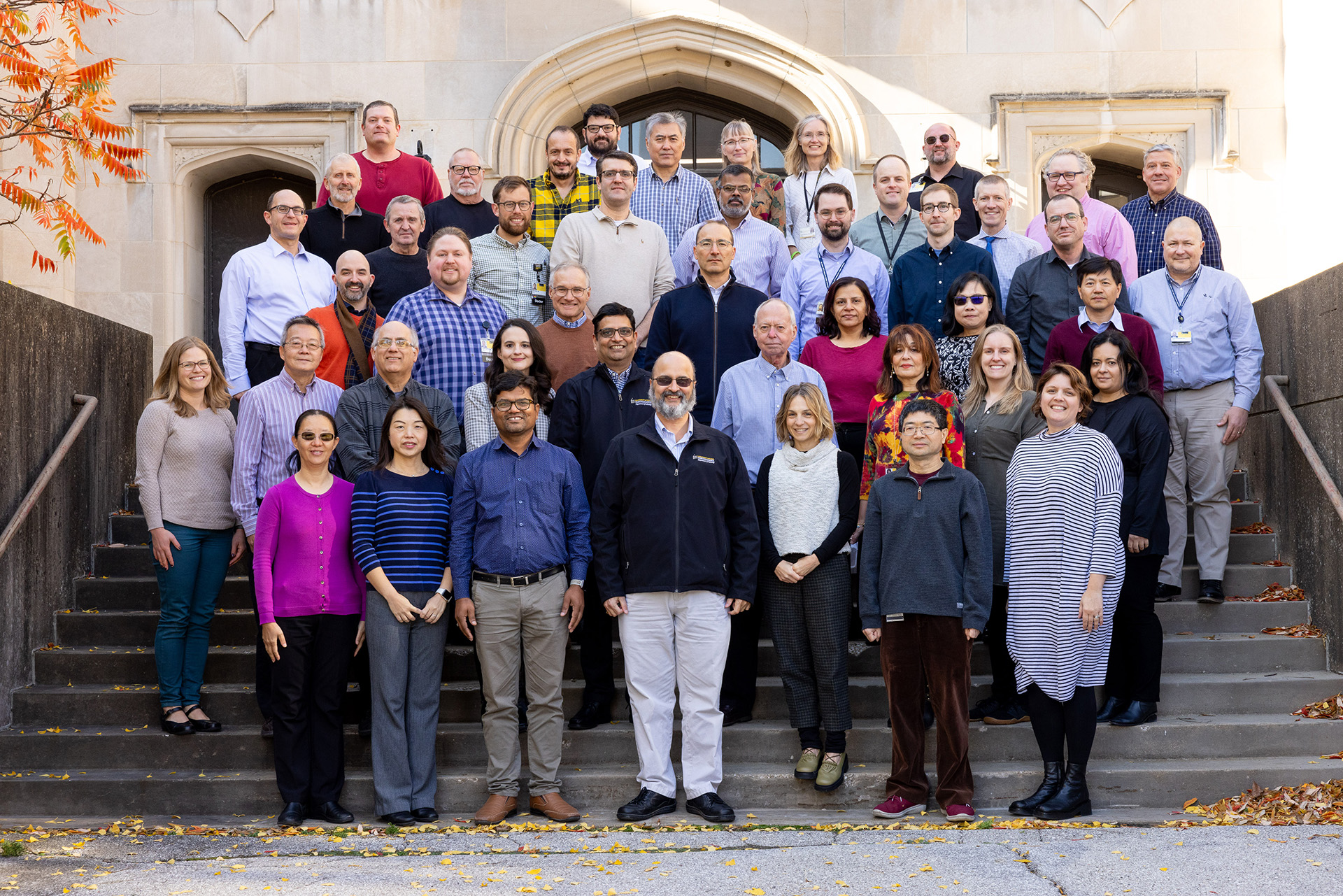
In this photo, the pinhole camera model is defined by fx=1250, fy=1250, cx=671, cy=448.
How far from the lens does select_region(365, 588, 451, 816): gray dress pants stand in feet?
18.1

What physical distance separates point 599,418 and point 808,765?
1922 millimetres

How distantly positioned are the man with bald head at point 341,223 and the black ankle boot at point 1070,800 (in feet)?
16.7

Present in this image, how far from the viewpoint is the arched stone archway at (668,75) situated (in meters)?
10.6

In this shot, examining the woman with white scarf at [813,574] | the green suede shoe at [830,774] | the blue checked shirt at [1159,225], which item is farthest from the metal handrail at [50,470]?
the blue checked shirt at [1159,225]

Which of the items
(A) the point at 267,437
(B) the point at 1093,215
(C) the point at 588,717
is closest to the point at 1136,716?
(C) the point at 588,717

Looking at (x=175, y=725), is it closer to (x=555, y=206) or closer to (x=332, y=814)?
(x=332, y=814)

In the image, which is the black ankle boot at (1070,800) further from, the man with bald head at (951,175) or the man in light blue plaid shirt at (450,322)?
the man with bald head at (951,175)

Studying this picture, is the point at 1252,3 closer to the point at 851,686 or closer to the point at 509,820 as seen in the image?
the point at 851,686

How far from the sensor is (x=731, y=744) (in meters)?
5.96

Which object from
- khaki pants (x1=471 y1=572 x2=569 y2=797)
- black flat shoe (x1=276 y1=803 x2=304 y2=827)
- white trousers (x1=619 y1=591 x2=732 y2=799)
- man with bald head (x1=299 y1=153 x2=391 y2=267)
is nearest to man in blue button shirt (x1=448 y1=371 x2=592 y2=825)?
khaki pants (x1=471 y1=572 x2=569 y2=797)

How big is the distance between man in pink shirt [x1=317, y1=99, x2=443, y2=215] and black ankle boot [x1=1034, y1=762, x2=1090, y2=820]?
5.42m

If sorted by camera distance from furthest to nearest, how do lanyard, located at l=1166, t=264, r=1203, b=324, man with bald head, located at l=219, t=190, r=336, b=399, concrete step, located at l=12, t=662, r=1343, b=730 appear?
man with bald head, located at l=219, t=190, r=336, b=399 < lanyard, located at l=1166, t=264, r=1203, b=324 < concrete step, located at l=12, t=662, r=1343, b=730

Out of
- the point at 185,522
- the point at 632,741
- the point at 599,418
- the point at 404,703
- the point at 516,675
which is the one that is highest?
the point at 599,418

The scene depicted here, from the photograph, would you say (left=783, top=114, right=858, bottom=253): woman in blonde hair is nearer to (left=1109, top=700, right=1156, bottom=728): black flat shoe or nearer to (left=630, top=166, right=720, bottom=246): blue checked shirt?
(left=630, top=166, right=720, bottom=246): blue checked shirt
